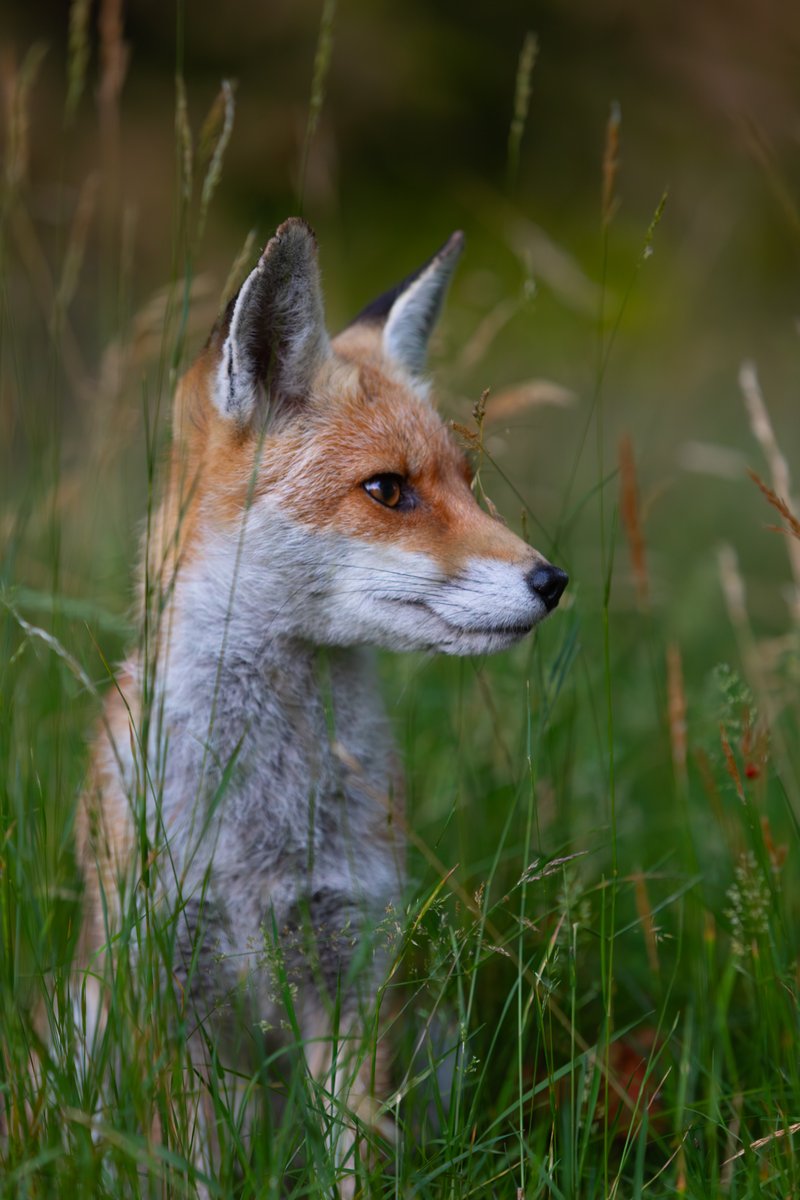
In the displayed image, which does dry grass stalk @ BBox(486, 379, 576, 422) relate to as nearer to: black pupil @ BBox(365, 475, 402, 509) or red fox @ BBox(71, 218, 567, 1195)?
red fox @ BBox(71, 218, 567, 1195)

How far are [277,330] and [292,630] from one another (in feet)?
2.96

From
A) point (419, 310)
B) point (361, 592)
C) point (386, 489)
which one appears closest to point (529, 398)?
point (419, 310)

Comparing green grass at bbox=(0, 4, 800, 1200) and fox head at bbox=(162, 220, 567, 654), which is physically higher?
fox head at bbox=(162, 220, 567, 654)

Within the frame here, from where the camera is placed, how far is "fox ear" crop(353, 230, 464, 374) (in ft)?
12.8

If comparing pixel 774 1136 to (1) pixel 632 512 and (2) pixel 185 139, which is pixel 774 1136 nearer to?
(1) pixel 632 512

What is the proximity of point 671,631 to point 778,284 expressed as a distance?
5.57m

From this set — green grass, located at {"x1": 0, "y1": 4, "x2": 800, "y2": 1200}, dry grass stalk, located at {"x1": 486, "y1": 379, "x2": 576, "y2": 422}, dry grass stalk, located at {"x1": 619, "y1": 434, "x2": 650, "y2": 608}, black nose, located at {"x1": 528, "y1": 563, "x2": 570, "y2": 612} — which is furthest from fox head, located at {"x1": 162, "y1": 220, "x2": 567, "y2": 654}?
dry grass stalk, located at {"x1": 486, "y1": 379, "x2": 576, "y2": 422}

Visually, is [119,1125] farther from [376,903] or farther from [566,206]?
[566,206]

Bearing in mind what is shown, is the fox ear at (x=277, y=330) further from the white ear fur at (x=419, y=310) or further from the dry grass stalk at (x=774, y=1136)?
the dry grass stalk at (x=774, y=1136)

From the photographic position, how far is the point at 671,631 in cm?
636

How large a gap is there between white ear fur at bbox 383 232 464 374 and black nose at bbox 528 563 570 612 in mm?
1351

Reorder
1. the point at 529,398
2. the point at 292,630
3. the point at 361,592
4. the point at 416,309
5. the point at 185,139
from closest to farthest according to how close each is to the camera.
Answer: the point at 185,139
the point at 361,592
the point at 292,630
the point at 416,309
the point at 529,398

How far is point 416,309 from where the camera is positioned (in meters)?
4.04

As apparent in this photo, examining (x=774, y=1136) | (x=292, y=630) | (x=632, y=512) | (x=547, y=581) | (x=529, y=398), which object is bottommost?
(x=774, y=1136)
